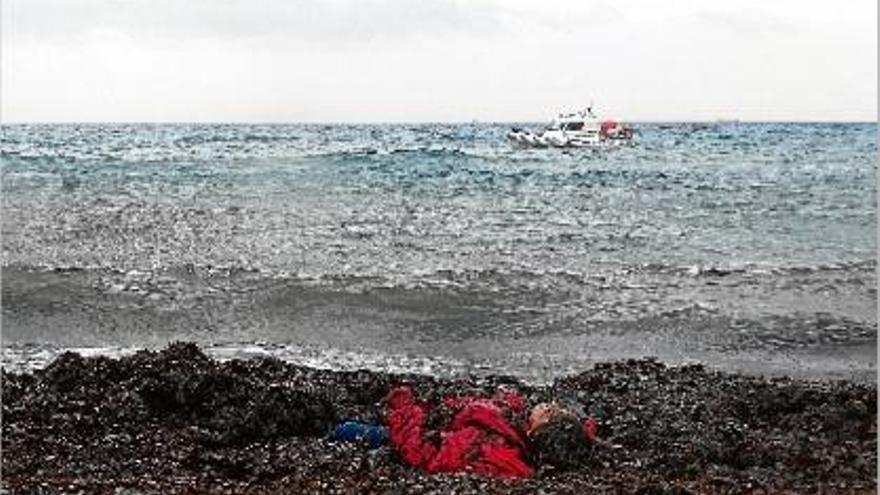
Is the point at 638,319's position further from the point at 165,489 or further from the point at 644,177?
the point at 644,177

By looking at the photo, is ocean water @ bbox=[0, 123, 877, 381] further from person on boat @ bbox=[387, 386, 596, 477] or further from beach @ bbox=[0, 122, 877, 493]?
person on boat @ bbox=[387, 386, 596, 477]

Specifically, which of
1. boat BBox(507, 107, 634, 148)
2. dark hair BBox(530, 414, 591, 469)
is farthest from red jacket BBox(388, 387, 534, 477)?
boat BBox(507, 107, 634, 148)

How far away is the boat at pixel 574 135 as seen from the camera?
203ft

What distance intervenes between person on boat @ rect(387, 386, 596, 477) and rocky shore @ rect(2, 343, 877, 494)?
6.6 inches

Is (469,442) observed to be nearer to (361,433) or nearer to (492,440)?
(492,440)

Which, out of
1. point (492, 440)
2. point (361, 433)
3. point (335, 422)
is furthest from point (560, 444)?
point (335, 422)

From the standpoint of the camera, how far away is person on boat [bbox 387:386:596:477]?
7.50m

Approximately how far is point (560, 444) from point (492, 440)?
1.79 ft

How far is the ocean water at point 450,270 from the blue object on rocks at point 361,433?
11.6 feet

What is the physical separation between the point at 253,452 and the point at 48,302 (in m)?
9.09

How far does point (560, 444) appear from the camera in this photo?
7.86 m

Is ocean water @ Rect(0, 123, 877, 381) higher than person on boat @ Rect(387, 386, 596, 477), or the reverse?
person on boat @ Rect(387, 386, 596, 477)

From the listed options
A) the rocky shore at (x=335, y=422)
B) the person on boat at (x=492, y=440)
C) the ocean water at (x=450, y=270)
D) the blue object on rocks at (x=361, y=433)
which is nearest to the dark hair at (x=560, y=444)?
the person on boat at (x=492, y=440)

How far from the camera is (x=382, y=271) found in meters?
18.6
